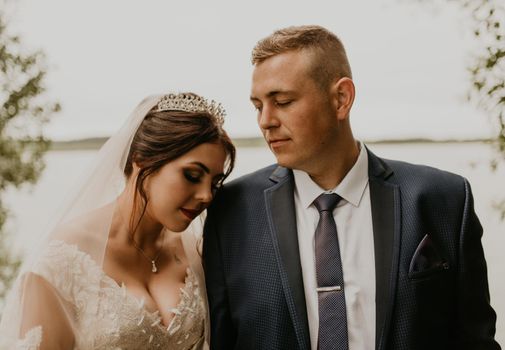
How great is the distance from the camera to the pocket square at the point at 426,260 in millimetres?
1891

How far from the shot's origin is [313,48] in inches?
80.1

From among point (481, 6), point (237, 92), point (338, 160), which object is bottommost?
point (338, 160)

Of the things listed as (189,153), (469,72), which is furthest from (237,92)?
(469,72)

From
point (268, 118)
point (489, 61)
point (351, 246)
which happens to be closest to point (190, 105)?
point (268, 118)

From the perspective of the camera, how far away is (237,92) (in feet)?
8.92

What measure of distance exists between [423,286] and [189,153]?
0.86m

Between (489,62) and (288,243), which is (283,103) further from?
(489,62)

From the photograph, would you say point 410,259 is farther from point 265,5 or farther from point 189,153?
point 265,5

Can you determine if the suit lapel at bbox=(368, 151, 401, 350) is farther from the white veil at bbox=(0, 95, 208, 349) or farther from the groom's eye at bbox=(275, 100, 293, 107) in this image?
the white veil at bbox=(0, 95, 208, 349)

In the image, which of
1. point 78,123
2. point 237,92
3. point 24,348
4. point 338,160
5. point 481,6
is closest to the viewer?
point 24,348

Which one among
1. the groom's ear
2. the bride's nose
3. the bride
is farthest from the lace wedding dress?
the groom's ear

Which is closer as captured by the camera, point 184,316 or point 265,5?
point 184,316

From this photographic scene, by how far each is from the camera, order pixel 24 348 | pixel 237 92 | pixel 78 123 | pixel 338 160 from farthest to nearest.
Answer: pixel 78 123 → pixel 237 92 → pixel 338 160 → pixel 24 348

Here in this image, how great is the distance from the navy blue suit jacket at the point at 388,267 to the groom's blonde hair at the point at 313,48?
340mm
